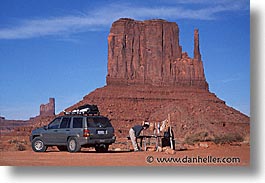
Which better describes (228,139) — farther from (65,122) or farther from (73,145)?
(65,122)

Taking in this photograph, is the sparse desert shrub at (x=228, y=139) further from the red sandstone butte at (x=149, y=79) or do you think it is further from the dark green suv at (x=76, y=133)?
the red sandstone butte at (x=149, y=79)

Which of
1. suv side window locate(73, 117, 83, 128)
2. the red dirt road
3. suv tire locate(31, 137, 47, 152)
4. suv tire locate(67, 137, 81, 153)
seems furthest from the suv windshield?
suv tire locate(31, 137, 47, 152)

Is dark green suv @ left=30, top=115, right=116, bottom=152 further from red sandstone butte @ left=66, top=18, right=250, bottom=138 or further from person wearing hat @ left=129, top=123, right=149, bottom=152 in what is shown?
red sandstone butte @ left=66, top=18, right=250, bottom=138

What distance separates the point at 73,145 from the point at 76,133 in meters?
0.39

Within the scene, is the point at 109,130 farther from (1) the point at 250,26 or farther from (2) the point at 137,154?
(1) the point at 250,26

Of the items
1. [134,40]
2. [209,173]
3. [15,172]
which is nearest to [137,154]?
[209,173]

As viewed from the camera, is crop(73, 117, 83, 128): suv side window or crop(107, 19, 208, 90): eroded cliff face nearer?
crop(73, 117, 83, 128): suv side window

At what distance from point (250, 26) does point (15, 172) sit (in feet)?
22.4

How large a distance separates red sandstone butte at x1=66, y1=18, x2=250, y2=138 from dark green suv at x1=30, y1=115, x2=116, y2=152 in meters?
41.7

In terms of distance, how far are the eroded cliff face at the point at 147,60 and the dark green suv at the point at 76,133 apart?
48.3m

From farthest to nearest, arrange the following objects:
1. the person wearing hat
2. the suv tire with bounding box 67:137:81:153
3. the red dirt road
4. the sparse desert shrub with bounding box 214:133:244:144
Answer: the sparse desert shrub with bounding box 214:133:244:144
the person wearing hat
the suv tire with bounding box 67:137:81:153
the red dirt road

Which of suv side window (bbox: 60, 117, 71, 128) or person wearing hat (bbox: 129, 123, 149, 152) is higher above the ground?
suv side window (bbox: 60, 117, 71, 128)

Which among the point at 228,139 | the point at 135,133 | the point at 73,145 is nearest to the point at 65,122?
the point at 73,145

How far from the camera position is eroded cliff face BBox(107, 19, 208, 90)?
6631 cm
